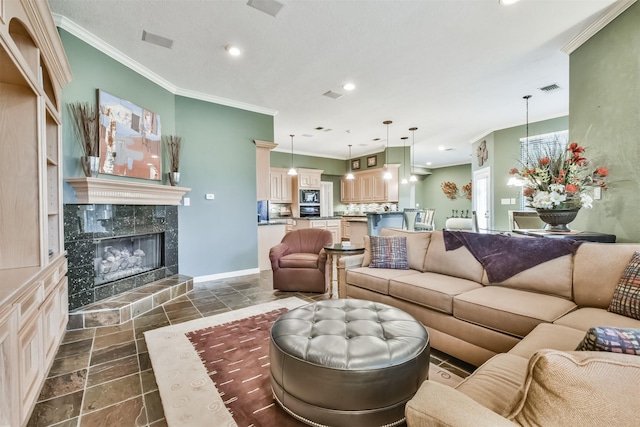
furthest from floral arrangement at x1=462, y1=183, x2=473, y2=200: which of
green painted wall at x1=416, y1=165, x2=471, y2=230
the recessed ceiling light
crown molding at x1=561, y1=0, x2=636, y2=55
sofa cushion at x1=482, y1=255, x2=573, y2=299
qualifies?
the recessed ceiling light

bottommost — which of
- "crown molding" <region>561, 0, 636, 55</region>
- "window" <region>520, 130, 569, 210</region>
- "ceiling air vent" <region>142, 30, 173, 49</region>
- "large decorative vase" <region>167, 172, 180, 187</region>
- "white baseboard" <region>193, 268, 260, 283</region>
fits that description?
"white baseboard" <region>193, 268, 260, 283</region>

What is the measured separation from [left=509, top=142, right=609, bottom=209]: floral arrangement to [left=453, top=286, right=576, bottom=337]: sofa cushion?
93 cm

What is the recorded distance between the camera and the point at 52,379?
191 centimetres

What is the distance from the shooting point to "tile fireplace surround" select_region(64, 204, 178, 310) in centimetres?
274

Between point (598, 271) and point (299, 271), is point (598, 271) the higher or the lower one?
the higher one

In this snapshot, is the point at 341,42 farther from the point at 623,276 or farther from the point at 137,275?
the point at 137,275

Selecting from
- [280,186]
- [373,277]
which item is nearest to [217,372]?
[373,277]

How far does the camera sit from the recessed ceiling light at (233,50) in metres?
3.04

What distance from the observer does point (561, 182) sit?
246 cm

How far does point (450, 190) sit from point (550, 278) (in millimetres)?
10222

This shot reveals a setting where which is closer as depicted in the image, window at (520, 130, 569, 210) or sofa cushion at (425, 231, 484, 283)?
sofa cushion at (425, 231, 484, 283)

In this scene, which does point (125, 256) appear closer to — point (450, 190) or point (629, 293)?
point (629, 293)

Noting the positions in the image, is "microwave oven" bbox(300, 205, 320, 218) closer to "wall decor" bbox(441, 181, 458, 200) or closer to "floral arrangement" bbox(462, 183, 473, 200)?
"wall decor" bbox(441, 181, 458, 200)

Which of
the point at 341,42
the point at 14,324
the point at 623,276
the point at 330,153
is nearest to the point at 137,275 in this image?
the point at 14,324
